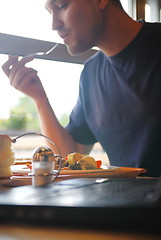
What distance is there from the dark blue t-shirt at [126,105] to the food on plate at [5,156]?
0.97 m

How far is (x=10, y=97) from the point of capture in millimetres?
1926

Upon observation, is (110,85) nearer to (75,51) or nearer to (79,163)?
(75,51)

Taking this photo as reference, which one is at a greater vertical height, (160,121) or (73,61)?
(73,61)

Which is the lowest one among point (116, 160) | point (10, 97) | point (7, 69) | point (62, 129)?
point (116, 160)

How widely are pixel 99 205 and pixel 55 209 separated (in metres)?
0.05

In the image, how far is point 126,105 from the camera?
1821mm

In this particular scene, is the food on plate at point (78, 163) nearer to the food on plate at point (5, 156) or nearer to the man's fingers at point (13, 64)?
the food on plate at point (5, 156)

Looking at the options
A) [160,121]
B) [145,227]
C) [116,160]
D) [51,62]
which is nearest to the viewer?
[145,227]

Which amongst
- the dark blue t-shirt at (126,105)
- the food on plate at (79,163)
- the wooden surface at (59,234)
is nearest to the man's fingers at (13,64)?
the dark blue t-shirt at (126,105)

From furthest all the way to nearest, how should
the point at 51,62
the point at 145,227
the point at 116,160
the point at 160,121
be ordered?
the point at 51,62
the point at 116,160
the point at 160,121
the point at 145,227

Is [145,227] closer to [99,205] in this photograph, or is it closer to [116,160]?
[99,205]

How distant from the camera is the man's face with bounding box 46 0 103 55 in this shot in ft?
6.40

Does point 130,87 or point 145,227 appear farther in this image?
point 130,87

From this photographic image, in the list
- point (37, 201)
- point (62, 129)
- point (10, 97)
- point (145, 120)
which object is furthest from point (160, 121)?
point (37, 201)
